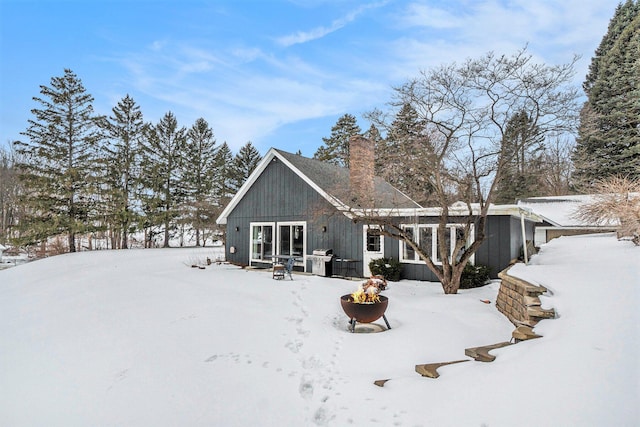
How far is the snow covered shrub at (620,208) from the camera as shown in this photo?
734 cm

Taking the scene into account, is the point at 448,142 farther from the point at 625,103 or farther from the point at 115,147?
the point at 115,147

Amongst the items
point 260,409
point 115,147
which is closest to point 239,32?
point 260,409

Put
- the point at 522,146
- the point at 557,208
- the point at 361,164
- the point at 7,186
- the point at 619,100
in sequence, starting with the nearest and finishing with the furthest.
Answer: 1. the point at 522,146
2. the point at 361,164
3. the point at 619,100
4. the point at 557,208
5. the point at 7,186

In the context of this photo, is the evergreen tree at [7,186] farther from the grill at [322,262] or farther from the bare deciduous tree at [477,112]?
the bare deciduous tree at [477,112]

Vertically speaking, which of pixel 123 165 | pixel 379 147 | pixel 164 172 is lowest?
pixel 379 147

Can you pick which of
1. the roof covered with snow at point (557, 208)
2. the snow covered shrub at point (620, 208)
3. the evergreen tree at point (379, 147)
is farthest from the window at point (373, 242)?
the roof covered with snow at point (557, 208)

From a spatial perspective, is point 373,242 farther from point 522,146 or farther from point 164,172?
point 164,172

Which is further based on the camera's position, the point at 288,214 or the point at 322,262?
the point at 288,214

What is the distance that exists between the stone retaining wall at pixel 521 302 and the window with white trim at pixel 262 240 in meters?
8.68

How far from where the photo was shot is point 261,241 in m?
13.7

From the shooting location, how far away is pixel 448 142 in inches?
316

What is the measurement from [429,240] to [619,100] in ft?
44.0

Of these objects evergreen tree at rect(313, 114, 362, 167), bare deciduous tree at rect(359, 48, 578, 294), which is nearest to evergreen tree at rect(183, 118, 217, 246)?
evergreen tree at rect(313, 114, 362, 167)

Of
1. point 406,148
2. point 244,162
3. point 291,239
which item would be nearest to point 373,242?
point 291,239
